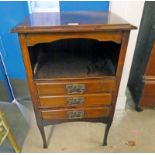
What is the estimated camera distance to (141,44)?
4.99ft

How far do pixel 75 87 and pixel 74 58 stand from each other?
259 millimetres

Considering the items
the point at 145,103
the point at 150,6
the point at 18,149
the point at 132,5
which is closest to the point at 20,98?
the point at 18,149

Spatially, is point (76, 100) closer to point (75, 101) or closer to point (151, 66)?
point (75, 101)

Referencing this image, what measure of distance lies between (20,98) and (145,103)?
1230 mm

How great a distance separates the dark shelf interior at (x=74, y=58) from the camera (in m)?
0.98

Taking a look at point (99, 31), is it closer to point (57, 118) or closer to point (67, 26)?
point (67, 26)

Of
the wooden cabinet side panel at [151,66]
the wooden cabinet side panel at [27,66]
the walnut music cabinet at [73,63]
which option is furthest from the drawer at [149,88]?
the wooden cabinet side panel at [27,66]

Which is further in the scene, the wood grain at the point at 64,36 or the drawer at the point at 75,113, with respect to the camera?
the drawer at the point at 75,113

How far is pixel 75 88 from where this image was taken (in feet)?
3.19

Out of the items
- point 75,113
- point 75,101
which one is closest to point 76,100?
point 75,101

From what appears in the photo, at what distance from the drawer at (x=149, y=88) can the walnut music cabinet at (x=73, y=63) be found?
0.50 metres

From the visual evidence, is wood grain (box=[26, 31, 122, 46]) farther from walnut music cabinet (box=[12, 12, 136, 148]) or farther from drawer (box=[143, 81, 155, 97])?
drawer (box=[143, 81, 155, 97])

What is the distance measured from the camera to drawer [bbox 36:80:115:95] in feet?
3.11

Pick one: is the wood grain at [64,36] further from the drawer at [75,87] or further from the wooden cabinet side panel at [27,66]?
the drawer at [75,87]
